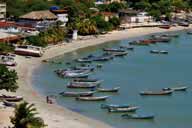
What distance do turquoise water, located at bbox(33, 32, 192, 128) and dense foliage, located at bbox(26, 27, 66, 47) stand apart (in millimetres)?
3424

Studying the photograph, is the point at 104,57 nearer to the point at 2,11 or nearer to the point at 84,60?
the point at 84,60

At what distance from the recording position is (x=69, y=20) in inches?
3529

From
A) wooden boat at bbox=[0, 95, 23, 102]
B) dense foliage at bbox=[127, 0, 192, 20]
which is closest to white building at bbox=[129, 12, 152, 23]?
dense foliage at bbox=[127, 0, 192, 20]

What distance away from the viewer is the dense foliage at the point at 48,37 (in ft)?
243

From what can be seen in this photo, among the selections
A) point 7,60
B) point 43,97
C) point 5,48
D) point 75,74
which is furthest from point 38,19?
point 43,97

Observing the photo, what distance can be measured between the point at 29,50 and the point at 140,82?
14.6 metres

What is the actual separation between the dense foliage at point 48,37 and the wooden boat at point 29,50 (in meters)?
2.86

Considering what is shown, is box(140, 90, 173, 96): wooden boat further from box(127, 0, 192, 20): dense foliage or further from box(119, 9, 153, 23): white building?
box(127, 0, 192, 20): dense foliage

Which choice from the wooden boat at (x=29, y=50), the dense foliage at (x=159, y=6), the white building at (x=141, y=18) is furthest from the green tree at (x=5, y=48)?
the dense foliage at (x=159, y=6)

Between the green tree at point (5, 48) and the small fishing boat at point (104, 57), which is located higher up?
the green tree at point (5, 48)

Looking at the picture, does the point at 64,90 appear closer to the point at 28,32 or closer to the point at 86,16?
the point at 28,32

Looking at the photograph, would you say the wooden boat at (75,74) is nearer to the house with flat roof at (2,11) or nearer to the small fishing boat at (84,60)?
the small fishing boat at (84,60)

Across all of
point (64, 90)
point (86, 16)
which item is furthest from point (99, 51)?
point (64, 90)

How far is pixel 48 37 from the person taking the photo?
77750 mm
